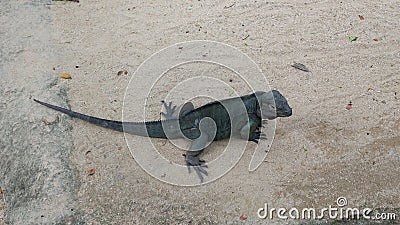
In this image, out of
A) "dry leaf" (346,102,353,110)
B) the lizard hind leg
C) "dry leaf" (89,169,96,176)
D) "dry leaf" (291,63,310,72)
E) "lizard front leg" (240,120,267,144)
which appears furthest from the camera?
"dry leaf" (291,63,310,72)

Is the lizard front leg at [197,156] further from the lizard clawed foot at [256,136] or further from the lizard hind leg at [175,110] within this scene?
the lizard clawed foot at [256,136]

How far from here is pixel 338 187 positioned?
14.7 ft

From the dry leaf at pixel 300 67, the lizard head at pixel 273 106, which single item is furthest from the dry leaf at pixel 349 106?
the lizard head at pixel 273 106

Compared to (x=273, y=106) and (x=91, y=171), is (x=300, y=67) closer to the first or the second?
(x=273, y=106)

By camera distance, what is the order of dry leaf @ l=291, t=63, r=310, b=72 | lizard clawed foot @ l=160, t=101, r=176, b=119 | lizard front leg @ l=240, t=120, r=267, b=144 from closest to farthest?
lizard front leg @ l=240, t=120, r=267, b=144 < lizard clawed foot @ l=160, t=101, r=176, b=119 < dry leaf @ l=291, t=63, r=310, b=72

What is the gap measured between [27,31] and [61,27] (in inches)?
20.0

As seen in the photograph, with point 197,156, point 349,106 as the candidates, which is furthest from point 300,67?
point 197,156

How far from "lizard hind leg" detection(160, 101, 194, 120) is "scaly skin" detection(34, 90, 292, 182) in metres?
0.10

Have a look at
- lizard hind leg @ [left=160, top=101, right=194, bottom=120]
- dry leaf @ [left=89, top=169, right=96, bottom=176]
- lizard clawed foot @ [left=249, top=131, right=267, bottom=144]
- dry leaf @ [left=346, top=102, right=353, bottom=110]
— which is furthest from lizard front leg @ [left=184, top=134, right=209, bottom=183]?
dry leaf @ [left=346, top=102, right=353, bottom=110]

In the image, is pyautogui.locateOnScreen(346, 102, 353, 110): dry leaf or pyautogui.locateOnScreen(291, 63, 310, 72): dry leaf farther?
pyautogui.locateOnScreen(291, 63, 310, 72): dry leaf

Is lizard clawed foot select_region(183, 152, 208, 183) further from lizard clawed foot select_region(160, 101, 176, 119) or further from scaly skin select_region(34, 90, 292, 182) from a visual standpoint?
lizard clawed foot select_region(160, 101, 176, 119)

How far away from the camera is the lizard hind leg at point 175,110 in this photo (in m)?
5.09

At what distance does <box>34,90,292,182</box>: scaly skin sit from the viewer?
473 cm

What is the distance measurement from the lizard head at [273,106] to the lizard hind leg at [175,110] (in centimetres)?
86
